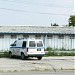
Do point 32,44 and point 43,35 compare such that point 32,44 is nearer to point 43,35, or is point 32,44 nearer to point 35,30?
point 43,35

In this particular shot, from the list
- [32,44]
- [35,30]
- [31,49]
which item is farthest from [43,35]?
[31,49]

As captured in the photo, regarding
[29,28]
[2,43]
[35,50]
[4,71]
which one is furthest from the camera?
[29,28]

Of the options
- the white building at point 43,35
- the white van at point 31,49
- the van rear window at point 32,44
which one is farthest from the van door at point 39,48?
the white building at point 43,35

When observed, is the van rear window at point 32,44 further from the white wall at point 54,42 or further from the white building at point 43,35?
the white wall at point 54,42

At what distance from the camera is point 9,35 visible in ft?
148

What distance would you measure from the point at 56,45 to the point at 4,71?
27.5 meters

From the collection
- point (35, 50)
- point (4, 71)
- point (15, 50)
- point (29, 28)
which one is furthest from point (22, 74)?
point (29, 28)

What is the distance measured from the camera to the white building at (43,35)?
147ft

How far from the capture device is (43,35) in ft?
152

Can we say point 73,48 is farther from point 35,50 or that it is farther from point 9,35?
point 35,50

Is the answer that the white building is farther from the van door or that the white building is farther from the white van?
the van door

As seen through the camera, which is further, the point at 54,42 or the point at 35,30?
the point at 35,30

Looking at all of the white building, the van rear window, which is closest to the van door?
the van rear window

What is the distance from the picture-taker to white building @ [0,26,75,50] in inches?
1762
